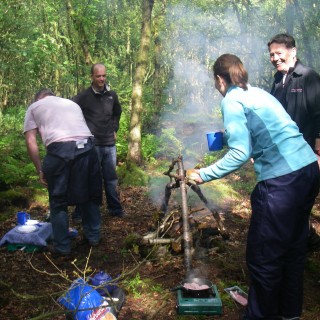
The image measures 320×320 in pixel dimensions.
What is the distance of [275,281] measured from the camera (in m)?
2.61

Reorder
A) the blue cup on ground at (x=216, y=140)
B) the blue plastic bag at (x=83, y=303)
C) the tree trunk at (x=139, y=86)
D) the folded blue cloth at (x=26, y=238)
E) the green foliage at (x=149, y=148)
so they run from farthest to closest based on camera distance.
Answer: the green foliage at (x=149, y=148)
the tree trunk at (x=139, y=86)
the folded blue cloth at (x=26, y=238)
the blue cup on ground at (x=216, y=140)
the blue plastic bag at (x=83, y=303)

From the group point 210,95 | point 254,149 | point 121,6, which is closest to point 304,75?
point 254,149

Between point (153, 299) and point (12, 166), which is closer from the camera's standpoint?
point (153, 299)

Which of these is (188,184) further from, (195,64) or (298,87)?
(195,64)

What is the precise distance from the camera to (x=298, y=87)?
3729 millimetres

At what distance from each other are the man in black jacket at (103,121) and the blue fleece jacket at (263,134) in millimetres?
3275

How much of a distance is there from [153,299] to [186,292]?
0.35 meters

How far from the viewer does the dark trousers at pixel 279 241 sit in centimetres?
252

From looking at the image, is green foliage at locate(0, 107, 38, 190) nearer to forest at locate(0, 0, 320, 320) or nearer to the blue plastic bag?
forest at locate(0, 0, 320, 320)

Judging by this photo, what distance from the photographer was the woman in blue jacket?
2.51m

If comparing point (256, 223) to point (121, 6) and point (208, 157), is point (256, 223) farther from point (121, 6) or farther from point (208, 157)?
point (121, 6)

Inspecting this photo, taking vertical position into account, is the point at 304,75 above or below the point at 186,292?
above

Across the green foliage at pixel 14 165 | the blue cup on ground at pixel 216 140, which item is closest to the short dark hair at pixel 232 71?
the blue cup on ground at pixel 216 140

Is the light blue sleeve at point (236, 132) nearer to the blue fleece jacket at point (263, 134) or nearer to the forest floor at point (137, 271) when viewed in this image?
the blue fleece jacket at point (263, 134)
